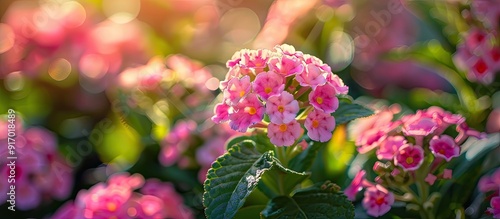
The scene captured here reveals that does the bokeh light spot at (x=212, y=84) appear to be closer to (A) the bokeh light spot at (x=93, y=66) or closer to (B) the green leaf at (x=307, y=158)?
(A) the bokeh light spot at (x=93, y=66)

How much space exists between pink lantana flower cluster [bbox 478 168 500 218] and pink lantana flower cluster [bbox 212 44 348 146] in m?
0.30

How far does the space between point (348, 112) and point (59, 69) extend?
104cm

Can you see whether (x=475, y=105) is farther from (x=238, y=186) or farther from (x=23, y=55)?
(x=23, y=55)

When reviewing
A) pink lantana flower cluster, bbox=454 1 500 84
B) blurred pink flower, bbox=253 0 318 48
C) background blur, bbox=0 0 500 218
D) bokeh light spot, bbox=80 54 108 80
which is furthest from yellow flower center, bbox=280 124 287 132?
bokeh light spot, bbox=80 54 108 80

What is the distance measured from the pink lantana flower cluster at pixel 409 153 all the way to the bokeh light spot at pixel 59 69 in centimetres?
100

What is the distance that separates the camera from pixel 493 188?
3.85ft

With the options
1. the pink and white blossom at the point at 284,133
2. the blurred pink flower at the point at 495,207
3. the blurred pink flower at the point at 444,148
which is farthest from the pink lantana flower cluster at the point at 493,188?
the pink and white blossom at the point at 284,133

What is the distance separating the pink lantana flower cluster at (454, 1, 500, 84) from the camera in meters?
1.46

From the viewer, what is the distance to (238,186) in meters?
1.00

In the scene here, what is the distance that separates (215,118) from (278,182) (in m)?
0.16

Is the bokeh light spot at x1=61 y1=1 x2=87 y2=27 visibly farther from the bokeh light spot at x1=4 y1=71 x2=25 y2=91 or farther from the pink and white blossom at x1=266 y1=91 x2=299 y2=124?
the pink and white blossom at x1=266 y1=91 x2=299 y2=124

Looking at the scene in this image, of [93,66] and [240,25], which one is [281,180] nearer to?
[93,66]

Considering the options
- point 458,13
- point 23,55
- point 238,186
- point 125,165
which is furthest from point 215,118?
point 23,55

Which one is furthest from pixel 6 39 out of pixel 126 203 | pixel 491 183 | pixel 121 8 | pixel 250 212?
pixel 491 183
